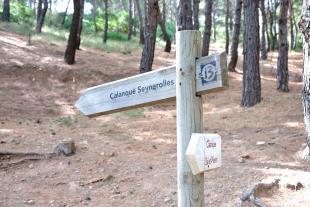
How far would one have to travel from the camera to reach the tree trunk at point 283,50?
12.0m

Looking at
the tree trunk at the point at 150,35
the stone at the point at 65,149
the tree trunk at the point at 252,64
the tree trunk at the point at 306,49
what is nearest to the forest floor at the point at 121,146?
the stone at the point at 65,149

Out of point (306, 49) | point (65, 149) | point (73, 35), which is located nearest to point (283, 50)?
point (73, 35)

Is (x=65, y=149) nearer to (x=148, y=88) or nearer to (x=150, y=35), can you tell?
(x=148, y=88)

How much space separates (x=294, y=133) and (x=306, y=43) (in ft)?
10.8

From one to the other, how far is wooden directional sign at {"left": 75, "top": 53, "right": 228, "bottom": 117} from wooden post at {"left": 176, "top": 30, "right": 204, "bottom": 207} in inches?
1.9

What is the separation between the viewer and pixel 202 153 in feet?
7.65

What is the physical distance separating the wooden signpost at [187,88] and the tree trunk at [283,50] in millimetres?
10155

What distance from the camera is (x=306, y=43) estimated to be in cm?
399

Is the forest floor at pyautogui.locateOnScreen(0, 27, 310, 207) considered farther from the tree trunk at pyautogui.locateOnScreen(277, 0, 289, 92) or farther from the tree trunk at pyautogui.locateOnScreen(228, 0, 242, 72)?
the tree trunk at pyautogui.locateOnScreen(228, 0, 242, 72)

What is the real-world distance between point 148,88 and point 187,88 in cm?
28

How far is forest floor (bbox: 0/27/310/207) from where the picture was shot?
16.5 feet

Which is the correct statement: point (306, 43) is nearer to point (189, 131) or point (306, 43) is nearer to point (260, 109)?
point (189, 131)

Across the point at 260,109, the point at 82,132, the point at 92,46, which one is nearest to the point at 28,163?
the point at 82,132

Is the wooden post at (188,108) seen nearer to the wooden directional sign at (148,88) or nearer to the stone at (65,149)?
the wooden directional sign at (148,88)
